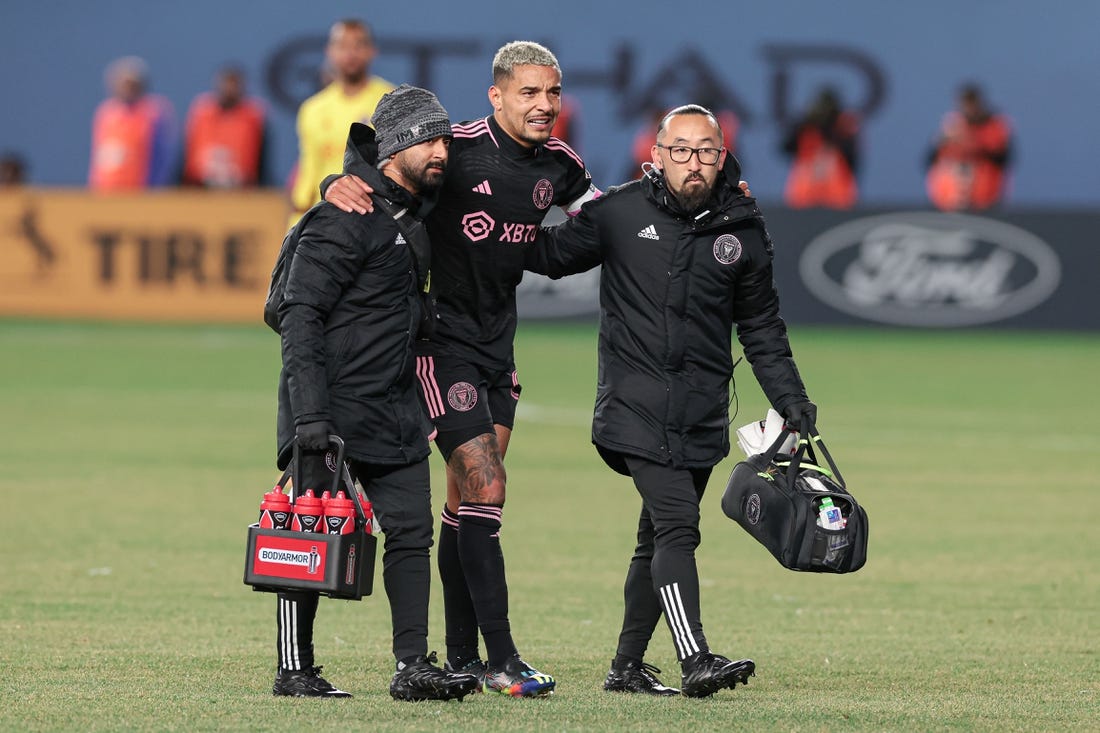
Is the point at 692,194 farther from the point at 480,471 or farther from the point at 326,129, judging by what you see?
the point at 326,129

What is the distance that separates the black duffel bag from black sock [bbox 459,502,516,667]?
2.73 ft

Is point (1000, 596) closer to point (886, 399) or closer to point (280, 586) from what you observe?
point (280, 586)

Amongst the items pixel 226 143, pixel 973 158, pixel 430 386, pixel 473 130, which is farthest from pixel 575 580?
pixel 973 158

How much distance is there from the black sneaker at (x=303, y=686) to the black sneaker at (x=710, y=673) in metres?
1.13

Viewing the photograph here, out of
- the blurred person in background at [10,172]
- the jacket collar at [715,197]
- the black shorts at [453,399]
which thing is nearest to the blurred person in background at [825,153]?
the blurred person in background at [10,172]

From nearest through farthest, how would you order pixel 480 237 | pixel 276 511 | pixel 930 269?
pixel 276 511 < pixel 480 237 < pixel 930 269

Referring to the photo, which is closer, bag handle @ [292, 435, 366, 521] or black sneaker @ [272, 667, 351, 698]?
bag handle @ [292, 435, 366, 521]

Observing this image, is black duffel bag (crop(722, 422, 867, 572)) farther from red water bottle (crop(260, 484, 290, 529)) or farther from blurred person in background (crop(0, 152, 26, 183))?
blurred person in background (crop(0, 152, 26, 183))

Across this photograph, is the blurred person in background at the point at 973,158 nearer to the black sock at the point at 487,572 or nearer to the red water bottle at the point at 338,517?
the black sock at the point at 487,572

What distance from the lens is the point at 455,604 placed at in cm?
768

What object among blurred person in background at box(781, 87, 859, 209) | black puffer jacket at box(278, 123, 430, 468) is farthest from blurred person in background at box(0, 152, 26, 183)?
black puffer jacket at box(278, 123, 430, 468)

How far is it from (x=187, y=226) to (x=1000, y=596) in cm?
1610

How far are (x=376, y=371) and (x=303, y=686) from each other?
107 cm

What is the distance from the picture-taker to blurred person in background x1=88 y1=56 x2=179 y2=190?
26000 millimetres
